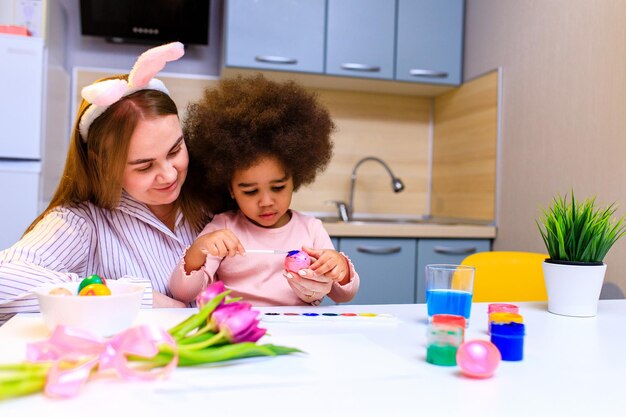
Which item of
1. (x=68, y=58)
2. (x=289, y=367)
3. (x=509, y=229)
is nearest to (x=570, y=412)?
(x=289, y=367)

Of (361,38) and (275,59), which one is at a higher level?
(361,38)

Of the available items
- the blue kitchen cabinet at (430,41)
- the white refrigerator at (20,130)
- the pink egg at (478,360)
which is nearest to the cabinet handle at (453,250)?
the blue kitchen cabinet at (430,41)

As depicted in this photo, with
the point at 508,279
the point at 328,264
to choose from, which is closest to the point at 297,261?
the point at 328,264

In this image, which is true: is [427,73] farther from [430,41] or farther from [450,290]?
[450,290]

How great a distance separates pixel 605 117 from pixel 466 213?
102cm

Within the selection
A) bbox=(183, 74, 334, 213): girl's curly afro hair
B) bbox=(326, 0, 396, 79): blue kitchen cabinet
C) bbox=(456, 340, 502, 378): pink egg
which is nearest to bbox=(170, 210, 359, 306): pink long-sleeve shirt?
bbox=(183, 74, 334, 213): girl's curly afro hair

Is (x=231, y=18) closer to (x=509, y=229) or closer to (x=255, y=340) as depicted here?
(x=509, y=229)

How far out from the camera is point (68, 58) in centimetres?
289

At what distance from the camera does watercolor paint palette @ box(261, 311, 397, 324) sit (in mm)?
1001

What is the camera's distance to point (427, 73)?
2912 millimetres

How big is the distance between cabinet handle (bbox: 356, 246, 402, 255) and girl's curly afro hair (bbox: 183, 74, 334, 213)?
3.45 ft

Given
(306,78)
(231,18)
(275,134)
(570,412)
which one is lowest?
(570,412)

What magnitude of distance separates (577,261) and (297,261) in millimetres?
563

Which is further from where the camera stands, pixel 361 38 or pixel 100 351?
pixel 361 38
